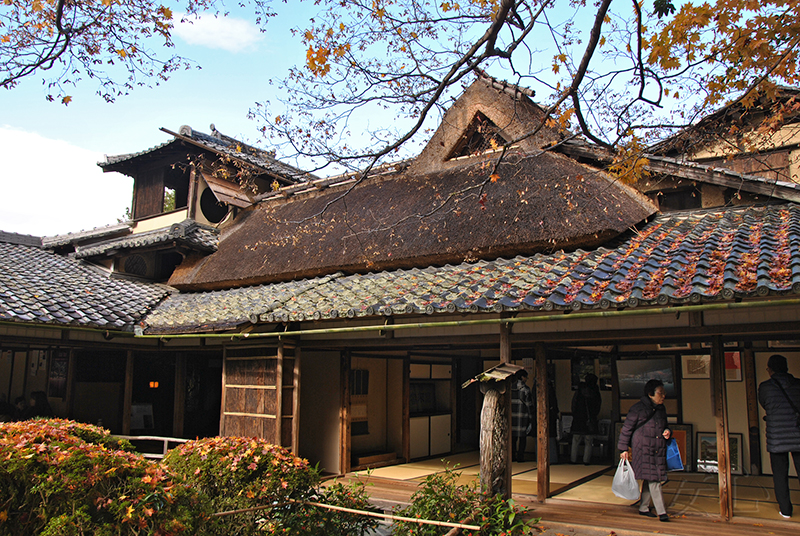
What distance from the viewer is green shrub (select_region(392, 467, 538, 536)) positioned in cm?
475

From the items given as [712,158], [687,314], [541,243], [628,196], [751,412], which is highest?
[712,158]

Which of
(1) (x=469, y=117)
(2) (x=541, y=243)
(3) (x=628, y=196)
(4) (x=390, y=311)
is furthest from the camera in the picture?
(1) (x=469, y=117)

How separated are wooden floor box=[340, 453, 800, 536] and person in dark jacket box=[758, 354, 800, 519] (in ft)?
1.04

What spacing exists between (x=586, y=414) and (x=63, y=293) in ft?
30.9

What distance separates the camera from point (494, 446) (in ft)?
17.8

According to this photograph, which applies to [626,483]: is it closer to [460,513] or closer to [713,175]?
[460,513]

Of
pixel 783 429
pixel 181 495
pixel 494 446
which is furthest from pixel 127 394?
pixel 783 429

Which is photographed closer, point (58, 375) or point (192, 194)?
point (58, 375)

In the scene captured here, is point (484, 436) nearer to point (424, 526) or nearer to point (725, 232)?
point (424, 526)

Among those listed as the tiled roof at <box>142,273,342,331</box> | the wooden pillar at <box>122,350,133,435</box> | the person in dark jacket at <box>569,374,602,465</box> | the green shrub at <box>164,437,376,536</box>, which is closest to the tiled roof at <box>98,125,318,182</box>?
the tiled roof at <box>142,273,342,331</box>

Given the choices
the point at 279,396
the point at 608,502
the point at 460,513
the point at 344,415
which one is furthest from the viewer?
the point at 344,415

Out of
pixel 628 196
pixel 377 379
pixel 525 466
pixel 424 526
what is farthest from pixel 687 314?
pixel 377 379

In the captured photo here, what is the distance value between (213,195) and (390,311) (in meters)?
8.40

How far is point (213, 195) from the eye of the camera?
13969 mm
